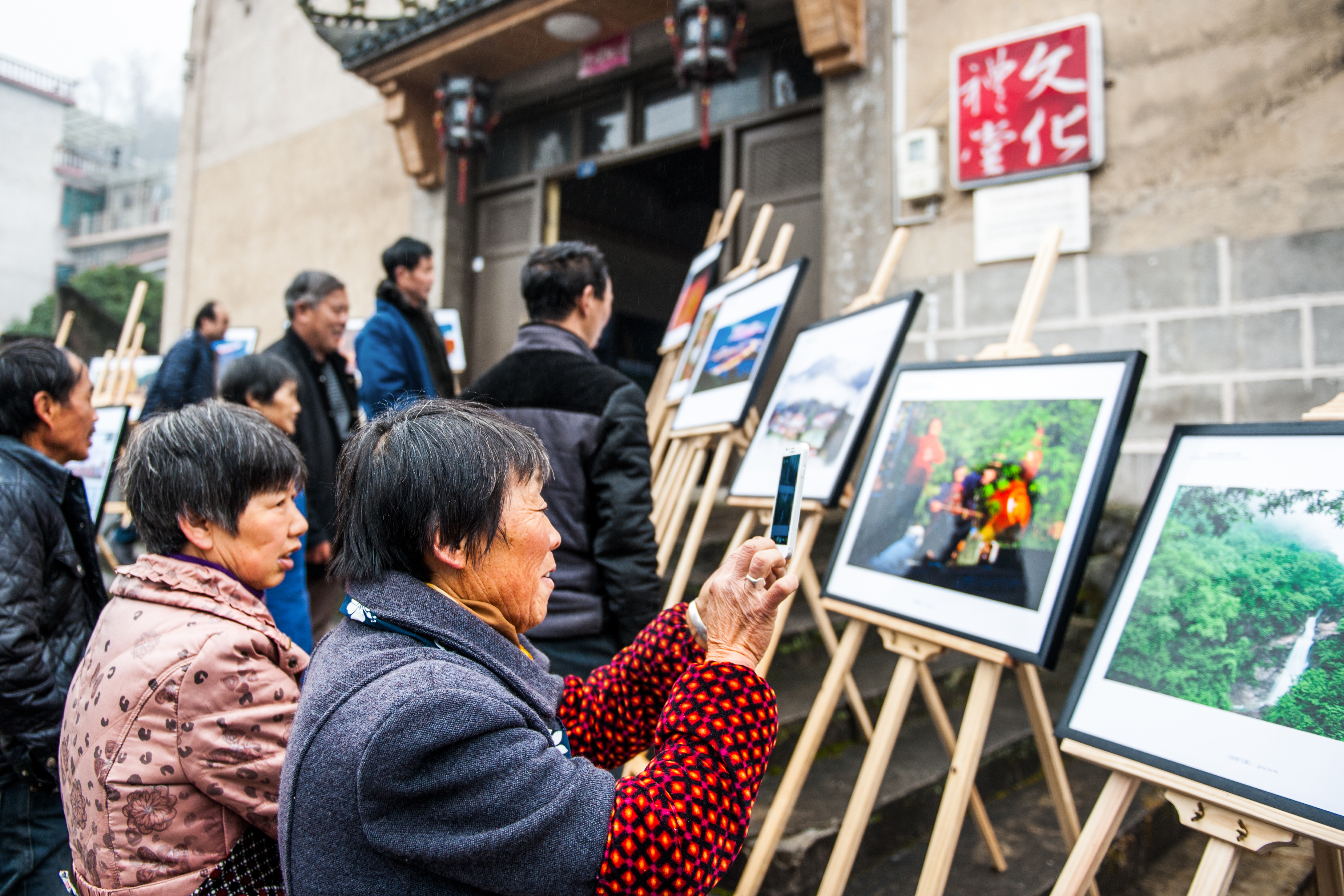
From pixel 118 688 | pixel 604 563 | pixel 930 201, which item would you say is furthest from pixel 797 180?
pixel 118 688

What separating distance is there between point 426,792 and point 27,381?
1.59m

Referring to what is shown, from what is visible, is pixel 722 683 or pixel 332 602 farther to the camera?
pixel 332 602

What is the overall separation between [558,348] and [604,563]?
21.3 inches

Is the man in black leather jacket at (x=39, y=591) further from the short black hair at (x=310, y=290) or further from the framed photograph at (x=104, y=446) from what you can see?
the framed photograph at (x=104, y=446)

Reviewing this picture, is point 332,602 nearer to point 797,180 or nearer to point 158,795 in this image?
point 158,795

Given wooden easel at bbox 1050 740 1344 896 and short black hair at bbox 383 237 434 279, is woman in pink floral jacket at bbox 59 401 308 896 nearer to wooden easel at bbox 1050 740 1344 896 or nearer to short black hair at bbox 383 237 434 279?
wooden easel at bbox 1050 740 1344 896

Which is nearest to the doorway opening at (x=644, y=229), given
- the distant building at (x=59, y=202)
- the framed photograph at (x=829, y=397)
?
the framed photograph at (x=829, y=397)

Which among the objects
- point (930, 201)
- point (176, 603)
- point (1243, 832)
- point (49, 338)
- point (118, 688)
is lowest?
point (1243, 832)

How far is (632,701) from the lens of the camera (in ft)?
4.25

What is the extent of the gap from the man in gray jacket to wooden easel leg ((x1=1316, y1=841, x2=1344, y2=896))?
1.25m

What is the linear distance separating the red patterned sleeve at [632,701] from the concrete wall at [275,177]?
5.82 meters

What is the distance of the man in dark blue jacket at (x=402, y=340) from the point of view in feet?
9.75

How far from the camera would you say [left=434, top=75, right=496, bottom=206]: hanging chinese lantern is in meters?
5.93

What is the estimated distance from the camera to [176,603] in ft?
3.96
